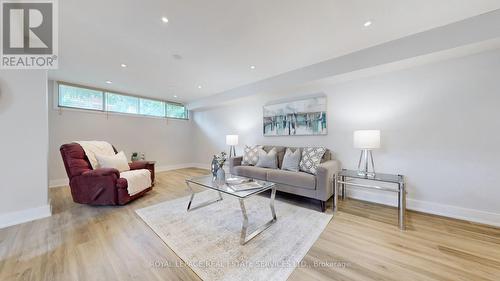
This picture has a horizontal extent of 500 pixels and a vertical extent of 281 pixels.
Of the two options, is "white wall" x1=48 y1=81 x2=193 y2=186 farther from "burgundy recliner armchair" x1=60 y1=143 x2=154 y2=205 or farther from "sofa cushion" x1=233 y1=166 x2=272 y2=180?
"sofa cushion" x1=233 y1=166 x2=272 y2=180

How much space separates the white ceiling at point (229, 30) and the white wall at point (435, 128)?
70 centimetres

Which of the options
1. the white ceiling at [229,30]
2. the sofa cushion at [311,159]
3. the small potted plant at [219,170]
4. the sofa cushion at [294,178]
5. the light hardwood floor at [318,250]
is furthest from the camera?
the sofa cushion at [311,159]

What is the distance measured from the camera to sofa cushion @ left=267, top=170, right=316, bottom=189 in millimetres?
2608

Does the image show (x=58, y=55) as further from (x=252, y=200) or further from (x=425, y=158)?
(x=425, y=158)

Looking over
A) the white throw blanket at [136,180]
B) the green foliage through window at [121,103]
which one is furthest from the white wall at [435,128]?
the green foliage through window at [121,103]

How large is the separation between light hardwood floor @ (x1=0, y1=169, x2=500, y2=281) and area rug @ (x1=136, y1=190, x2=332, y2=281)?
0.09 m

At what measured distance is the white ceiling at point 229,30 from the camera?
175 centimetres

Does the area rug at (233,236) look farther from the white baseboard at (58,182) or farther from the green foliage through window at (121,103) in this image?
the green foliage through window at (121,103)

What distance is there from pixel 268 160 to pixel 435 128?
2.53 m

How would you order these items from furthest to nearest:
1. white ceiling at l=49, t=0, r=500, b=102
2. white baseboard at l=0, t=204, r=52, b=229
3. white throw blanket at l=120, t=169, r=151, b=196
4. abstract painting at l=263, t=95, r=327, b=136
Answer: abstract painting at l=263, t=95, r=327, b=136 < white throw blanket at l=120, t=169, r=151, b=196 < white baseboard at l=0, t=204, r=52, b=229 < white ceiling at l=49, t=0, r=500, b=102

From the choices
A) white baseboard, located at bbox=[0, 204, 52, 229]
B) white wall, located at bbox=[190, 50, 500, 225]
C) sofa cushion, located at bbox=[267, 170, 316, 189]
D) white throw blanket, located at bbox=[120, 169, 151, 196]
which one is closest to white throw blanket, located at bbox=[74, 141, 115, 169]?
white throw blanket, located at bbox=[120, 169, 151, 196]

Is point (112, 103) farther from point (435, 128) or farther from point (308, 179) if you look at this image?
point (435, 128)

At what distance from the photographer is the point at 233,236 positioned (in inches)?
73.4

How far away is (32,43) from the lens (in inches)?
90.2
